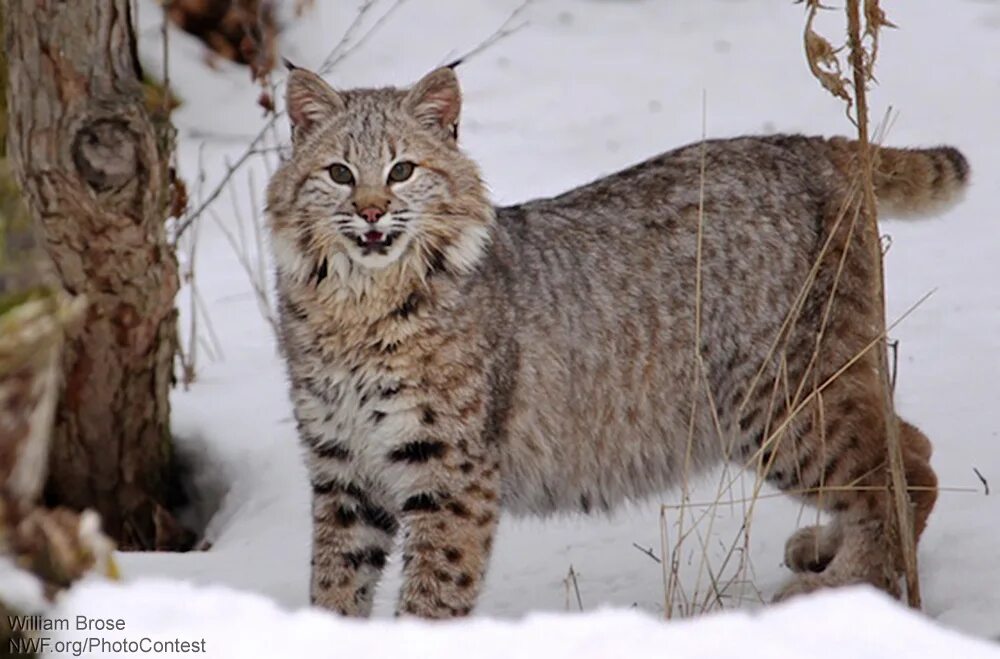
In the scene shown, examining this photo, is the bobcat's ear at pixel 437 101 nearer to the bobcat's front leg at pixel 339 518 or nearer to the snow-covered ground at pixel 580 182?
the bobcat's front leg at pixel 339 518

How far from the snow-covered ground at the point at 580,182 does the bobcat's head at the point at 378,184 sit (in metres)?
1.14

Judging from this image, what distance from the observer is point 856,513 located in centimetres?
532

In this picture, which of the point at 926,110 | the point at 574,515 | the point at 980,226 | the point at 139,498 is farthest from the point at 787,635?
the point at 926,110

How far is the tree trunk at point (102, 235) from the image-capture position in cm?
573

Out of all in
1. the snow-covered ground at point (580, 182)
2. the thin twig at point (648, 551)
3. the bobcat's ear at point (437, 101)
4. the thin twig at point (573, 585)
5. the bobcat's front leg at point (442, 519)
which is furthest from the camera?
the thin twig at point (648, 551)

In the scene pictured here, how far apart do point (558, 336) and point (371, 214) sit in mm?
767

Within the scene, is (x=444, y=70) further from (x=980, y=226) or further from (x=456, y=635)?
(x=980, y=226)

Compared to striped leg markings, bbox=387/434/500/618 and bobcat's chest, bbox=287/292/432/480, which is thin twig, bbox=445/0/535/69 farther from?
striped leg markings, bbox=387/434/500/618

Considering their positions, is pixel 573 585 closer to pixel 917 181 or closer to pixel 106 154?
pixel 917 181

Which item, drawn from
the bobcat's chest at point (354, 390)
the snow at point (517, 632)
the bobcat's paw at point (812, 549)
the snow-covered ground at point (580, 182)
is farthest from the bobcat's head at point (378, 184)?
the snow at point (517, 632)

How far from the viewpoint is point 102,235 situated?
5.88 m

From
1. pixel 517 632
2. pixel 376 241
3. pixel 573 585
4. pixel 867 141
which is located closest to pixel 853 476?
pixel 573 585

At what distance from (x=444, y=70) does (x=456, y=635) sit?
2310 millimetres

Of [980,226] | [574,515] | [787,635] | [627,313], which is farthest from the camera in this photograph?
[980,226]
